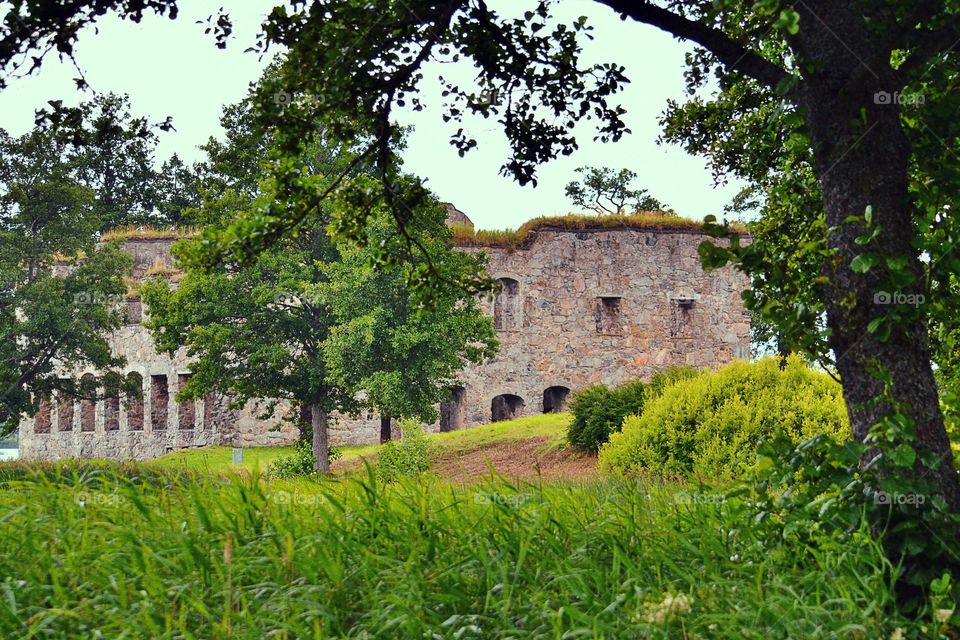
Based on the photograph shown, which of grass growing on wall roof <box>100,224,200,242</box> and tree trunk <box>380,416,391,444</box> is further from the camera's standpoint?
grass growing on wall roof <box>100,224,200,242</box>

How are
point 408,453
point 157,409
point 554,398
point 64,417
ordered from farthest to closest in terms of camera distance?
1. point 64,417
2. point 157,409
3. point 554,398
4. point 408,453

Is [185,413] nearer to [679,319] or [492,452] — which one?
[492,452]

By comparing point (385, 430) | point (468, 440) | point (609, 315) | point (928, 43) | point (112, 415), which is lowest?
point (385, 430)

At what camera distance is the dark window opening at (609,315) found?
3108cm

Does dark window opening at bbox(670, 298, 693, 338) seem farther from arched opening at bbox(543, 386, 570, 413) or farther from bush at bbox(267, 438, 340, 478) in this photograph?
bush at bbox(267, 438, 340, 478)

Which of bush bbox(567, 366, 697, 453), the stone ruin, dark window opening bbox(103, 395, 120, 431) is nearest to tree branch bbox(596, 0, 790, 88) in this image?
bush bbox(567, 366, 697, 453)

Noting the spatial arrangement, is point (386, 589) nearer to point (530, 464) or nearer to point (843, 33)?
point (843, 33)

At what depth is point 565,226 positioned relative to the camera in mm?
31125

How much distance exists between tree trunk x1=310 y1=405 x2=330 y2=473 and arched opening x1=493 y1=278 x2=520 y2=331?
8783 mm

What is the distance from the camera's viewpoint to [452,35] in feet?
21.9

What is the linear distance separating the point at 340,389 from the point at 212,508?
55.7 ft

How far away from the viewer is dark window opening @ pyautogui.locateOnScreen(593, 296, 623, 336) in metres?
31.1

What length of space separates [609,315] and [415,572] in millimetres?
26631

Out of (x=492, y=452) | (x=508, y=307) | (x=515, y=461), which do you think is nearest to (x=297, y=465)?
(x=492, y=452)
